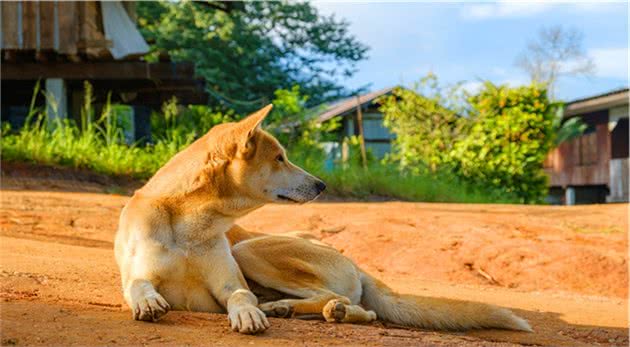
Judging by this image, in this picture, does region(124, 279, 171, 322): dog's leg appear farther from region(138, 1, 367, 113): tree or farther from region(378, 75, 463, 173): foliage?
region(138, 1, 367, 113): tree

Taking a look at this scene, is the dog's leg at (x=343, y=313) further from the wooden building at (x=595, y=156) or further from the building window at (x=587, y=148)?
the building window at (x=587, y=148)

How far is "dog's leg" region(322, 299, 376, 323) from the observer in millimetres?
4641

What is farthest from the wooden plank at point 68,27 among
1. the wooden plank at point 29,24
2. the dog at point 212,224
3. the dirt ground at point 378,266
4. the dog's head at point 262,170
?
the dog's head at point 262,170

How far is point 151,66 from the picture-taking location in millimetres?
14859

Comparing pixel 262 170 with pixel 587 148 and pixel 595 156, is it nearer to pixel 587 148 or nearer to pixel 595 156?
pixel 595 156

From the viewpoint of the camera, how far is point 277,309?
4.67m

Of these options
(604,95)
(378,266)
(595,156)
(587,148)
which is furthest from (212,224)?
(587,148)

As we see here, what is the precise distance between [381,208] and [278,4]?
28026mm

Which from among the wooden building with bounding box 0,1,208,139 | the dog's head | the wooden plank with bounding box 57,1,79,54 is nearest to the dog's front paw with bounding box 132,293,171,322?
the dog's head

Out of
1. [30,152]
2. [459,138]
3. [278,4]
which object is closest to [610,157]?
[459,138]

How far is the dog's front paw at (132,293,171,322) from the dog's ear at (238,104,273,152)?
0.96 m

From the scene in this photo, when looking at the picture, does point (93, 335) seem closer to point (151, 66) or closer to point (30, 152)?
point (30, 152)

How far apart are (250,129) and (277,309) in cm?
100

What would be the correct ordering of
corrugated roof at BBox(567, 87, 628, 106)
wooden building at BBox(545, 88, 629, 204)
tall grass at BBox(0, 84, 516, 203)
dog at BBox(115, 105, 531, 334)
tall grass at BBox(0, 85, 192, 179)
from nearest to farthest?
dog at BBox(115, 105, 531, 334) → tall grass at BBox(0, 85, 192, 179) → tall grass at BBox(0, 84, 516, 203) → corrugated roof at BBox(567, 87, 628, 106) → wooden building at BBox(545, 88, 629, 204)
